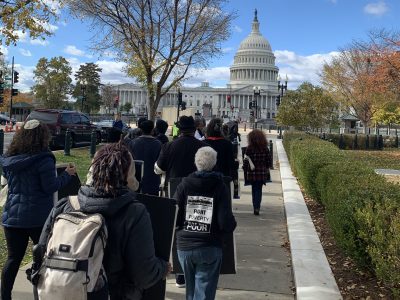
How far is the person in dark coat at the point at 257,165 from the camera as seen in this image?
9.43 meters

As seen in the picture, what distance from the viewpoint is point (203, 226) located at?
13.1 feet

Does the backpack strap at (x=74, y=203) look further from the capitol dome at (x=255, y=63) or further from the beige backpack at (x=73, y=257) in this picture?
the capitol dome at (x=255, y=63)

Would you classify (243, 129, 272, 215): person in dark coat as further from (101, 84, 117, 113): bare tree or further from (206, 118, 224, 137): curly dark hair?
(101, 84, 117, 113): bare tree

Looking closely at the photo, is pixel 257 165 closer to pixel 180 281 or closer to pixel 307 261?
pixel 307 261

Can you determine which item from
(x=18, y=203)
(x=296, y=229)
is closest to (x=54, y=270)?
(x=18, y=203)

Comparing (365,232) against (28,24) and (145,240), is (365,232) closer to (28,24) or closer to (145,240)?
(145,240)

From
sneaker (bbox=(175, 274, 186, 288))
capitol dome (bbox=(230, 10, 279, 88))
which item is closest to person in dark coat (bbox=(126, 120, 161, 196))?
sneaker (bbox=(175, 274, 186, 288))

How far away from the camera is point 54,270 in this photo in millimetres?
2537

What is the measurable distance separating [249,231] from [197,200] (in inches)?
173

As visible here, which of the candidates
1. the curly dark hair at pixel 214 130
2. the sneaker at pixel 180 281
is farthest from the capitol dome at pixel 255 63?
the sneaker at pixel 180 281

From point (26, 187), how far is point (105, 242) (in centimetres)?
208

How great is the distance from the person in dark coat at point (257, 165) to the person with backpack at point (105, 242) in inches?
260

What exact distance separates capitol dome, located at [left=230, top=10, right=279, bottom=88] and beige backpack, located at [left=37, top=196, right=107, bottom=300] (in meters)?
147

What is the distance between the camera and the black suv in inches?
843
